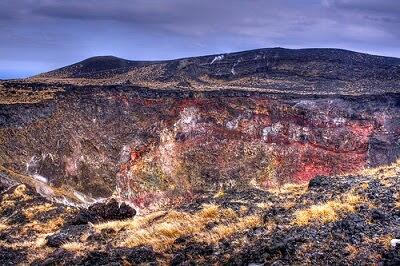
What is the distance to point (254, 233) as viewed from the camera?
15828mm

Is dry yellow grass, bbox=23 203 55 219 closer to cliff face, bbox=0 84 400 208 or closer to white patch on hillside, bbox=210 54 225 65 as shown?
cliff face, bbox=0 84 400 208

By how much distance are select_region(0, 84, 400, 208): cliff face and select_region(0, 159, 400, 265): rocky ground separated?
90.5ft

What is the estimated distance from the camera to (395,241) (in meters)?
13.1

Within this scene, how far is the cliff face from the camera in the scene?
5159 centimetres

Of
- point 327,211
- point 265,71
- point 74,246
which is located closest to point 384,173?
point 327,211

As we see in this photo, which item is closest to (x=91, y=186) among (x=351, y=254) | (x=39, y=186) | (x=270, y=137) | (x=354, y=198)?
(x=39, y=186)

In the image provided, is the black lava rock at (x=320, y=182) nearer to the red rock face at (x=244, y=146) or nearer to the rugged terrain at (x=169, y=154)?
the rugged terrain at (x=169, y=154)

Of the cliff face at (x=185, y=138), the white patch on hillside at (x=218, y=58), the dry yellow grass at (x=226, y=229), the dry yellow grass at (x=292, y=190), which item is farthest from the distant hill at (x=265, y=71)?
the dry yellow grass at (x=226, y=229)

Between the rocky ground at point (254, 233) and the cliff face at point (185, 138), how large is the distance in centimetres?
2758

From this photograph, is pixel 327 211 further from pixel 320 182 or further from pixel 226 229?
pixel 320 182

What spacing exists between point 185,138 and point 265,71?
4103 centimetres

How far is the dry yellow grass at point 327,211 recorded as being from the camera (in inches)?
621

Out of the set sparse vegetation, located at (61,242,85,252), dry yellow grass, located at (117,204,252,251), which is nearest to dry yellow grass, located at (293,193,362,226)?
dry yellow grass, located at (117,204,252,251)

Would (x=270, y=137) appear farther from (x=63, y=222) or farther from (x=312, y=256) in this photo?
(x=312, y=256)
